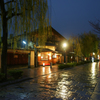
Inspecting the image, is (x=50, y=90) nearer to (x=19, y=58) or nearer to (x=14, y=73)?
(x=14, y=73)

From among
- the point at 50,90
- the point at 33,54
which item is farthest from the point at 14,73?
the point at 33,54

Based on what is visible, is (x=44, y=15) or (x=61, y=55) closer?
(x=44, y=15)

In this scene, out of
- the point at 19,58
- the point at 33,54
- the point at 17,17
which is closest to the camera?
the point at 17,17

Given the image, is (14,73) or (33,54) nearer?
(14,73)

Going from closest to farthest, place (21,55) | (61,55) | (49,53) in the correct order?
(21,55)
(49,53)
(61,55)

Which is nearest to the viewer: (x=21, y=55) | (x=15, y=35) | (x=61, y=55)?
(x=15, y=35)

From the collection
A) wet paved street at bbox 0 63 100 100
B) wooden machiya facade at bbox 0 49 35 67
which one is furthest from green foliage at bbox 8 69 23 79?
wooden machiya facade at bbox 0 49 35 67

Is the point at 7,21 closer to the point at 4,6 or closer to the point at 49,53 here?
the point at 4,6

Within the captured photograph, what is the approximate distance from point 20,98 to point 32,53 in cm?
1656

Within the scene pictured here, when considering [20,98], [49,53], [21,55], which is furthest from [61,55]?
[20,98]

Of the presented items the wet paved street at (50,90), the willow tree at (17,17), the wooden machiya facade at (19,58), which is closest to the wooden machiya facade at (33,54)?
the wooden machiya facade at (19,58)

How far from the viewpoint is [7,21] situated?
932cm

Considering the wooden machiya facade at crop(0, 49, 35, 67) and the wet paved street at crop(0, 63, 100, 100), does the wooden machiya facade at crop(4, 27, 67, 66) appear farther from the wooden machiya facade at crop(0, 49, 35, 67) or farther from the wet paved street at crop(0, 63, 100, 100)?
the wet paved street at crop(0, 63, 100, 100)

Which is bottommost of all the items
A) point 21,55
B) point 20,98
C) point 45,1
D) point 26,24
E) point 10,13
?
point 20,98
